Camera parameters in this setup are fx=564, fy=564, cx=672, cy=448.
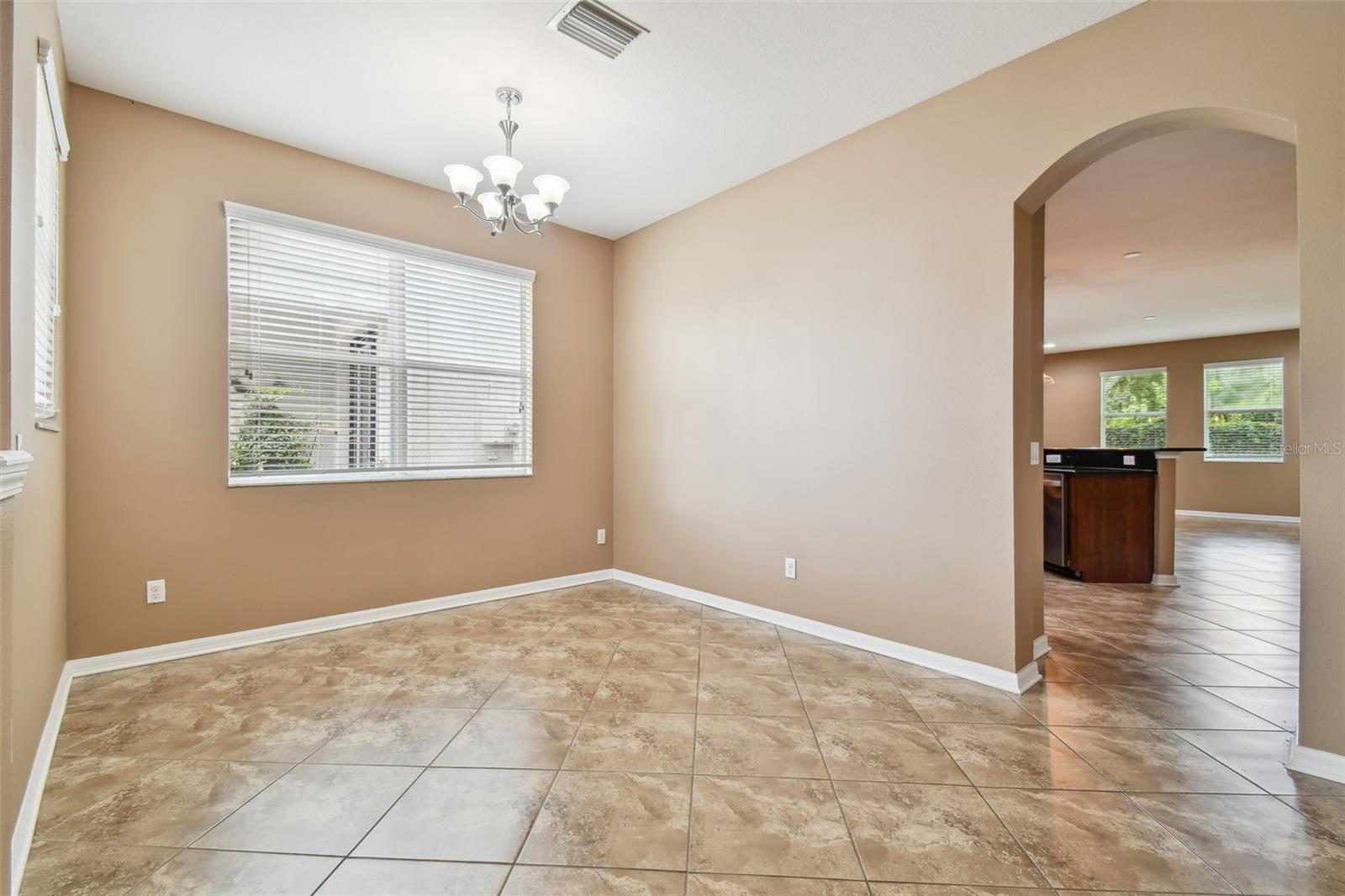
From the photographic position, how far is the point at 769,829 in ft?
5.38

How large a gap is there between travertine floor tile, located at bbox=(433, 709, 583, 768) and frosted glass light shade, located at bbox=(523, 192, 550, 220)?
2362mm

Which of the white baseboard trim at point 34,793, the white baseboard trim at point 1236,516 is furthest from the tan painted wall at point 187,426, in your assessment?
the white baseboard trim at point 1236,516

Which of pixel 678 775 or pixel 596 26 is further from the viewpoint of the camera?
pixel 596 26

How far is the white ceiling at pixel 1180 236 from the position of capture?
334 centimetres

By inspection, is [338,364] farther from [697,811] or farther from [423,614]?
[697,811]

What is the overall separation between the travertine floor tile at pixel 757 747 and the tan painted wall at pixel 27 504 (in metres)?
1.85

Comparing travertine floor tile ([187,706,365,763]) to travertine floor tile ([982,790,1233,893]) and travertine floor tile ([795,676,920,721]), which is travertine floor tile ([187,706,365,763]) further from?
travertine floor tile ([982,790,1233,893])

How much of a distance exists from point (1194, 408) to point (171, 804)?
12.1m

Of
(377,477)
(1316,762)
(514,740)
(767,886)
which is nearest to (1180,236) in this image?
(1316,762)

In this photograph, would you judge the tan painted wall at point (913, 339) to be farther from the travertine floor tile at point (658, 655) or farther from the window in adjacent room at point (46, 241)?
the window in adjacent room at point (46, 241)

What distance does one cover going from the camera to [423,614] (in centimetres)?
372

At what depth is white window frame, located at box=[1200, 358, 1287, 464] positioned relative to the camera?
26.6ft

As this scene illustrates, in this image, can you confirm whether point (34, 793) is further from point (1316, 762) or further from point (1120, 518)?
point (1120, 518)

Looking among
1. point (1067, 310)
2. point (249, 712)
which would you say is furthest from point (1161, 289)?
point (249, 712)
